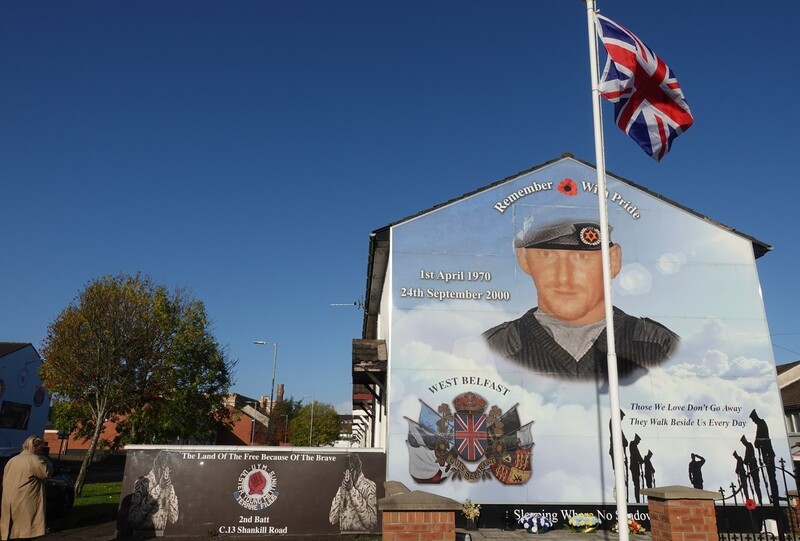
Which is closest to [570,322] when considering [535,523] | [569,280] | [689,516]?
[569,280]

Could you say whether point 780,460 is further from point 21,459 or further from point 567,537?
point 21,459

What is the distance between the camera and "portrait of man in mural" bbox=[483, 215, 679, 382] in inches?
597

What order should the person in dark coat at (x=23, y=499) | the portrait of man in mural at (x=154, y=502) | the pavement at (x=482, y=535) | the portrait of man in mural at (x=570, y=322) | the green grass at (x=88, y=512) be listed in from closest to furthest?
the person in dark coat at (x=23, y=499) → the pavement at (x=482, y=535) → the portrait of man in mural at (x=154, y=502) → the green grass at (x=88, y=512) → the portrait of man in mural at (x=570, y=322)

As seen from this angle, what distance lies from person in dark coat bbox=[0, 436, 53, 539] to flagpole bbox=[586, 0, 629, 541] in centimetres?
820

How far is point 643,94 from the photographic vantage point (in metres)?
9.63

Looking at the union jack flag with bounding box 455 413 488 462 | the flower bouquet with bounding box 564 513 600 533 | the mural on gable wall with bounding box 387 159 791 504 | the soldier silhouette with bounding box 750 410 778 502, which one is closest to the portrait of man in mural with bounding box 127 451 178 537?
the mural on gable wall with bounding box 387 159 791 504

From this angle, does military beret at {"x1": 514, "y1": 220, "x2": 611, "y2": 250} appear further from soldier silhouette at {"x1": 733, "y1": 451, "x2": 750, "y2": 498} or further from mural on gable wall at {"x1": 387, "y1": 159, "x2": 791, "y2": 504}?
soldier silhouette at {"x1": 733, "y1": 451, "x2": 750, "y2": 498}

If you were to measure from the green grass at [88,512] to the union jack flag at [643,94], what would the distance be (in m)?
15.1

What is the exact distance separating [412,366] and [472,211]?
4.85 m

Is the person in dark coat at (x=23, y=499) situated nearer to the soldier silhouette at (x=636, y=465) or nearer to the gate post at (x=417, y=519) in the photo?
the gate post at (x=417, y=519)

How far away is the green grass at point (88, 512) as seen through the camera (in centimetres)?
1386

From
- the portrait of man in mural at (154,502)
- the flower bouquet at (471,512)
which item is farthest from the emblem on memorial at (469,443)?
the portrait of man in mural at (154,502)

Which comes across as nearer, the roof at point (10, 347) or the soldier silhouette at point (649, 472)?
the soldier silhouette at point (649, 472)

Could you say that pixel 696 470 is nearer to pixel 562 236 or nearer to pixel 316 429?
pixel 562 236
